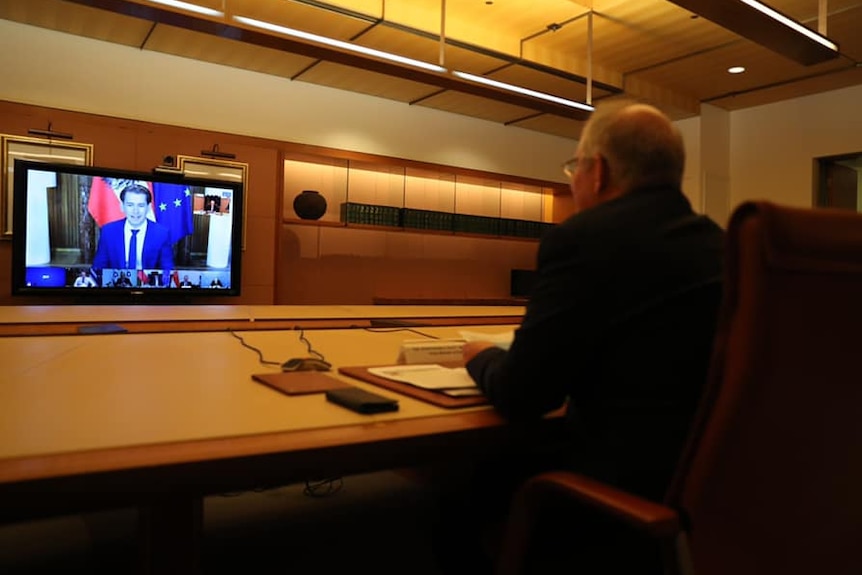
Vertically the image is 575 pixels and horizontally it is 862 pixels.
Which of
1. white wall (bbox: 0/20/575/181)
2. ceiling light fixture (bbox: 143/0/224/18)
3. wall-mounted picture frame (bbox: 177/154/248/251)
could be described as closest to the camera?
ceiling light fixture (bbox: 143/0/224/18)

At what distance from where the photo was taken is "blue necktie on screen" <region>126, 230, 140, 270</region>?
532 centimetres

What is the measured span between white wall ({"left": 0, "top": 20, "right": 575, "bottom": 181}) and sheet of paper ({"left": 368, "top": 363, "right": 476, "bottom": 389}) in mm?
4697

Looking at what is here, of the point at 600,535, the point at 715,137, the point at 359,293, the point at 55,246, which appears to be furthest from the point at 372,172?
the point at 600,535

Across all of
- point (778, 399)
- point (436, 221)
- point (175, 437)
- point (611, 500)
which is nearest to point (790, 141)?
point (436, 221)

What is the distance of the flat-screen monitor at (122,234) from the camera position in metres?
4.98

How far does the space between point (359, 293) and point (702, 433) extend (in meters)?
5.93

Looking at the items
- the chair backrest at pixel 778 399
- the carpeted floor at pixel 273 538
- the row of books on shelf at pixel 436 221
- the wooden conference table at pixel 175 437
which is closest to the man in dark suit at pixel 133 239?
the row of books on shelf at pixel 436 221

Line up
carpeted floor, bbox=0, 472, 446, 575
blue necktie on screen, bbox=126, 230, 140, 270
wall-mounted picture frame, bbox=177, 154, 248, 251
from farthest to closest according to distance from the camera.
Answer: wall-mounted picture frame, bbox=177, 154, 248, 251 → blue necktie on screen, bbox=126, 230, 140, 270 → carpeted floor, bbox=0, 472, 446, 575

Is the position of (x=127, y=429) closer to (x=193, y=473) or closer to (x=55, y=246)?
(x=193, y=473)

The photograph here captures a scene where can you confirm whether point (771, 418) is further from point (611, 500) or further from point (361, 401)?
point (361, 401)

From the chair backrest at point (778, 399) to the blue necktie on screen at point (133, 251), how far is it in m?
5.23

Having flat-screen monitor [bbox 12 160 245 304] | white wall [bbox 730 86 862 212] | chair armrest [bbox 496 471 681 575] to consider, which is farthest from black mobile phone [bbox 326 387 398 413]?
white wall [bbox 730 86 862 212]

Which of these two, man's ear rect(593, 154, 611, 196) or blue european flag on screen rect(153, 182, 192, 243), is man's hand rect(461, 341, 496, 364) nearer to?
man's ear rect(593, 154, 611, 196)

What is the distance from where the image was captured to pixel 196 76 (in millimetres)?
5770
